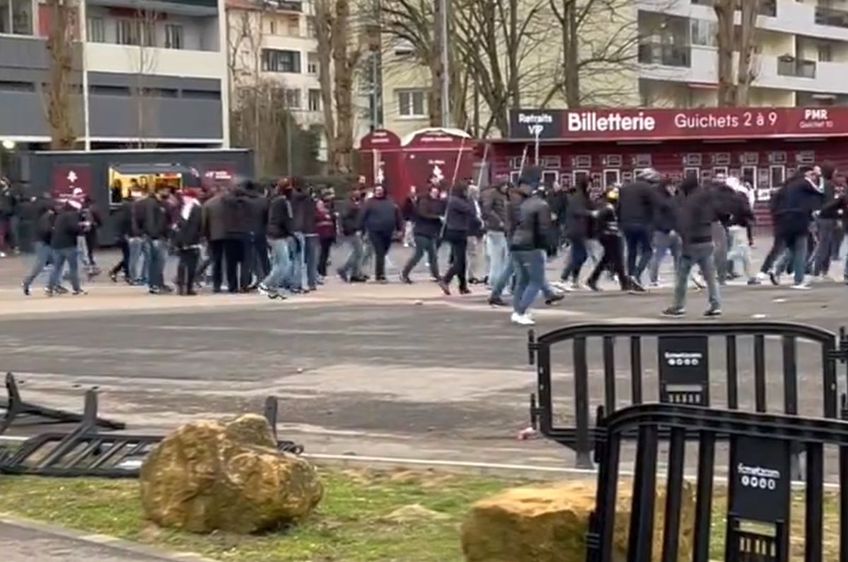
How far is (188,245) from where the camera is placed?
24.3 metres

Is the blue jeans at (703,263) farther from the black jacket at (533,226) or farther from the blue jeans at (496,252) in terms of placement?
the blue jeans at (496,252)

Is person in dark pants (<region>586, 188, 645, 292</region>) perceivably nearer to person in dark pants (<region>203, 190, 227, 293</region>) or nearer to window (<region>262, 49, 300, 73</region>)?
person in dark pants (<region>203, 190, 227, 293</region>)

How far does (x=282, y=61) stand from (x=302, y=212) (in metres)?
84.0

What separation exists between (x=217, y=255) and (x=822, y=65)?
61.8 m

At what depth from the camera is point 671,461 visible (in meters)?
5.49

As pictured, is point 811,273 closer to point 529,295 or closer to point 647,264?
point 647,264

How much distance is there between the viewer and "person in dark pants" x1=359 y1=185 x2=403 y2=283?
25.6 metres

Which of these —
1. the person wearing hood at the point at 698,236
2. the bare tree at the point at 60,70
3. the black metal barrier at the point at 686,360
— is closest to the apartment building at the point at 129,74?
the bare tree at the point at 60,70

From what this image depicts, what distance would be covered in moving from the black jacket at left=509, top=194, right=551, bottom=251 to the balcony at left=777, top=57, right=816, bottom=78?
6116 cm

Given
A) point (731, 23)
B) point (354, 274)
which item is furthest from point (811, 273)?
point (731, 23)

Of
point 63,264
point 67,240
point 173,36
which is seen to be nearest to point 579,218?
point 67,240

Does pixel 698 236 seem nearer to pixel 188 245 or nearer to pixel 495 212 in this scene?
pixel 495 212

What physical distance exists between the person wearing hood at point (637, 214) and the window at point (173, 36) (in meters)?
48.5

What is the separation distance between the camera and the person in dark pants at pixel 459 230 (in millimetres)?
22469
